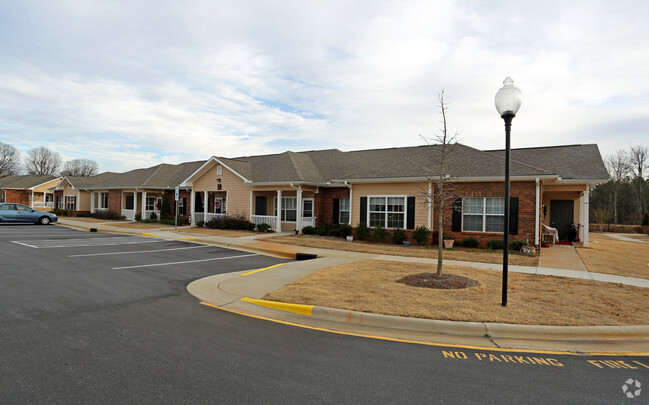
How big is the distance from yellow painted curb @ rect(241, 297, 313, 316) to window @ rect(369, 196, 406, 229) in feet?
41.1

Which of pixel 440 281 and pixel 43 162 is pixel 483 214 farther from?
pixel 43 162

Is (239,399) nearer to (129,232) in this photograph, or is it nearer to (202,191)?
(129,232)

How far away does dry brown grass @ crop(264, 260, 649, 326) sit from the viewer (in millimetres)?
6188

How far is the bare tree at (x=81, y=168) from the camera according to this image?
9712cm

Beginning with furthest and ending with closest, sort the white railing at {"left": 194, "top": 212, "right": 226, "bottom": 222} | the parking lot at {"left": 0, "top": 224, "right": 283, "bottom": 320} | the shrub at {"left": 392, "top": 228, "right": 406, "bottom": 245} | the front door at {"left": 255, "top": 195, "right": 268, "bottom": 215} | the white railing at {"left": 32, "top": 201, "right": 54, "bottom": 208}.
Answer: the white railing at {"left": 32, "top": 201, "right": 54, "bottom": 208} → the white railing at {"left": 194, "top": 212, "right": 226, "bottom": 222} → the front door at {"left": 255, "top": 195, "right": 268, "bottom": 215} → the shrub at {"left": 392, "top": 228, "right": 406, "bottom": 245} → the parking lot at {"left": 0, "top": 224, "right": 283, "bottom": 320}

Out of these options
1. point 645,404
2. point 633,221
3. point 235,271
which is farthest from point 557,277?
point 633,221

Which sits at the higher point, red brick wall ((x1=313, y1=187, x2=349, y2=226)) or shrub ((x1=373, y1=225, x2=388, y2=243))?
red brick wall ((x1=313, y1=187, x2=349, y2=226))

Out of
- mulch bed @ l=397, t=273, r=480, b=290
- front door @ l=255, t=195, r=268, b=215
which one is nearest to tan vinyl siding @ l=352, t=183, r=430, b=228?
front door @ l=255, t=195, r=268, b=215

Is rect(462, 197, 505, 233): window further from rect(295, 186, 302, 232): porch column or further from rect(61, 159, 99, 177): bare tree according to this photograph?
rect(61, 159, 99, 177): bare tree

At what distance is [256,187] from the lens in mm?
24531

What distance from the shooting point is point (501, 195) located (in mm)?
16312

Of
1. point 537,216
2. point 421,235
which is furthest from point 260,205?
point 537,216

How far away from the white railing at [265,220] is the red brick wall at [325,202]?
3.02 m

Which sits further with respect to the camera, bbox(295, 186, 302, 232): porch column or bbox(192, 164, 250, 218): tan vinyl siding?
bbox(192, 164, 250, 218): tan vinyl siding
